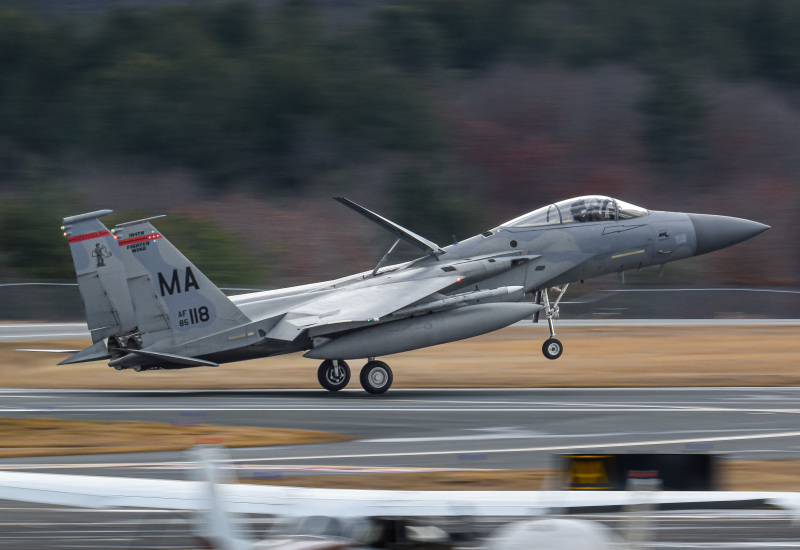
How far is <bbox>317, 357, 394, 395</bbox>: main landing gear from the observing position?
1872cm

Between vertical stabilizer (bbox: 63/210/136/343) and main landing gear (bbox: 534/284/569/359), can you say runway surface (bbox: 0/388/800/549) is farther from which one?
vertical stabilizer (bbox: 63/210/136/343)

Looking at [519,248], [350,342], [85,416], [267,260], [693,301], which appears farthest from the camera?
[267,260]

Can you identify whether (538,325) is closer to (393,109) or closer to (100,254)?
(100,254)

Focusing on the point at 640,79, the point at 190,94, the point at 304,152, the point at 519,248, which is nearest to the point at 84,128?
the point at 190,94

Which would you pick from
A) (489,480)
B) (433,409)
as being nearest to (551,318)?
(433,409)

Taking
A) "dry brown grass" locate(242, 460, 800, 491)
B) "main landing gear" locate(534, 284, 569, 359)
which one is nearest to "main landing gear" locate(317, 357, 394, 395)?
"main landing gear" locate(534, 284, 569, 359)

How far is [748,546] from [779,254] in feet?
147

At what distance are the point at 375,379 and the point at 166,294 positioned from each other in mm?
3974

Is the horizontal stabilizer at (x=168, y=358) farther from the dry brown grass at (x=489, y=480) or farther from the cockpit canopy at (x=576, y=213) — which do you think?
the dry brown grass at (x=489, y=480)

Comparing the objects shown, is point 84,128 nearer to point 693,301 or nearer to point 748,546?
point 693,301

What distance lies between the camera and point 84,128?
63.3 meters

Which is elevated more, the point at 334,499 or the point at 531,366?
the point at 531,366

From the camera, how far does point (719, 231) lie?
68.0ft

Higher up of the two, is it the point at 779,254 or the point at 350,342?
the point at 779,254
